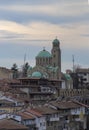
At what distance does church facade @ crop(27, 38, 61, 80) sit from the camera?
67356 mm

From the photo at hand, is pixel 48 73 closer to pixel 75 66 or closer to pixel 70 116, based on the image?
pixel 75 66

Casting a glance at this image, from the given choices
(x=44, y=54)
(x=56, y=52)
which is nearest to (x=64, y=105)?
(x=44, y=54)

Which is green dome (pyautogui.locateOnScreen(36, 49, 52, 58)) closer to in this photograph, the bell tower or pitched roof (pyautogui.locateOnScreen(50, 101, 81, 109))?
the bell tower

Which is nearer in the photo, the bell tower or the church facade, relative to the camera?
the church facade

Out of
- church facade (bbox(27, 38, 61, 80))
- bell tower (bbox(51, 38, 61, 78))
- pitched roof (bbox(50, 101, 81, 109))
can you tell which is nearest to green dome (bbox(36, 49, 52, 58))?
church facade (bbox(27, 38, 61, 80))

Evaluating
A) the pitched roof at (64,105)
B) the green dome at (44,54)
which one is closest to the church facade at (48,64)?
the green dome at (44,54)

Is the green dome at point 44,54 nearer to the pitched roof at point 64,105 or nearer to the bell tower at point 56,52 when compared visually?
the bell tower at point 56,52

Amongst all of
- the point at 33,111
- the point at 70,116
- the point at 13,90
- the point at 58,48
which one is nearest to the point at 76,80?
the point at 58,48

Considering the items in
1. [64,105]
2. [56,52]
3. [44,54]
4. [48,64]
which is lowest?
[64,105]

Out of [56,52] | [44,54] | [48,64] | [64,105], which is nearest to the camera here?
[64,105]

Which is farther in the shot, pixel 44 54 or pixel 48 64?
pixel 48 64

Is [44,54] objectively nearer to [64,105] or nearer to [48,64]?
[48,64]

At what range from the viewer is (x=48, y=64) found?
74.5 m

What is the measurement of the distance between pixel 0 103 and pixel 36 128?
6674 mm
